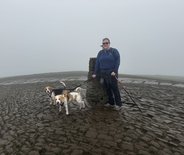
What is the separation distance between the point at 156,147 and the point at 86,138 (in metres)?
2.29

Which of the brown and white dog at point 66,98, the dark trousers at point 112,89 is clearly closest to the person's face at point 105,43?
the dark trousers at point 112,89

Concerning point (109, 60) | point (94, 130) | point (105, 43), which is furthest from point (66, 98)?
point (105, 43)

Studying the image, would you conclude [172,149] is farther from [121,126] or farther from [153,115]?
[153,115]

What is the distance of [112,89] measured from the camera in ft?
47.8

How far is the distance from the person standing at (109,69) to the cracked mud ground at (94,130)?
71 cm

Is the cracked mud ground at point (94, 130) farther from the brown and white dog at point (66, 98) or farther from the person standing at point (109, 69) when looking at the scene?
the person standing at point (109, 69)

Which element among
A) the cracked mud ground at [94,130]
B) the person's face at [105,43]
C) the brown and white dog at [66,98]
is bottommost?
the cracked mud ground at [94,130]

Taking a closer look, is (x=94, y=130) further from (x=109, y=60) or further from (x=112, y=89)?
(x=109, y=60)

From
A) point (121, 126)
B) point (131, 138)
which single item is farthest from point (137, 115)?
point (131, 138)

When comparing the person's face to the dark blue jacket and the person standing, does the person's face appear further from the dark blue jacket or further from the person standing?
the dark blue jacket

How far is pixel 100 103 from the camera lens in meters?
15.1

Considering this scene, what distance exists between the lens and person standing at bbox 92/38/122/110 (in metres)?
14.1

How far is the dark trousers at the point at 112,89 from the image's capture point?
567 inches

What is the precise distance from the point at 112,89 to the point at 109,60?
138 cm
